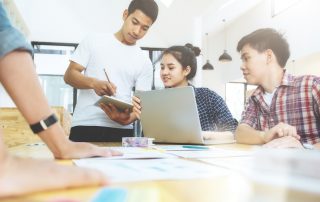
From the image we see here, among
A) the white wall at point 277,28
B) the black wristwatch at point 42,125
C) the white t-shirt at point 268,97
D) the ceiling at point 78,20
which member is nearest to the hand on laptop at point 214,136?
the white t-shirt at point 268,97

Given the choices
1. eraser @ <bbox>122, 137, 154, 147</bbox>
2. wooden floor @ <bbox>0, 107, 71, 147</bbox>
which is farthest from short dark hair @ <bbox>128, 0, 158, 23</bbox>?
wooden floor @ <bbox>0, 107, 71, 147</bbox>

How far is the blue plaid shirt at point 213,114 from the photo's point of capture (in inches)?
81.5

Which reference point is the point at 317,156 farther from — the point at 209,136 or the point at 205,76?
the point at 205,76

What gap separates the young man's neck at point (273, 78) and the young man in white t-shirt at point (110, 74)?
72cm

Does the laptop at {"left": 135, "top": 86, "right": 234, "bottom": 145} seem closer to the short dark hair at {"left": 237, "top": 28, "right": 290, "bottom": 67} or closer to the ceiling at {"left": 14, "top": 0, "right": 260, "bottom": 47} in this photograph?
the short dark hair at {"left": 237, "top": 28, "right": 290, "bottom": 67}

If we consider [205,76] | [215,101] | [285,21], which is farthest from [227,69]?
[215,101]

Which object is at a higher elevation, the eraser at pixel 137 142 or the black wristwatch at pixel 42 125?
the black wristwatch at pixel 42 125

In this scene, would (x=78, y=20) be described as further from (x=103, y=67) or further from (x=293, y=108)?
A: (x=293, y=108)

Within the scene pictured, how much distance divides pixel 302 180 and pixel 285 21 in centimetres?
681

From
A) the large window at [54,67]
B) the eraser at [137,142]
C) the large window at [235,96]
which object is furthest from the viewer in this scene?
the large window at [235,96]

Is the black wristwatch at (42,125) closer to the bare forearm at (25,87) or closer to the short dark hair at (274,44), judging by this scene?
the bare forearm at (25,87)

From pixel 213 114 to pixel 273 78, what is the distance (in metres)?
0.43

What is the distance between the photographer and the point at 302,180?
27 centimetres

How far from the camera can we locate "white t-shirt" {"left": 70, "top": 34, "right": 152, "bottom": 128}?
1830 mm
